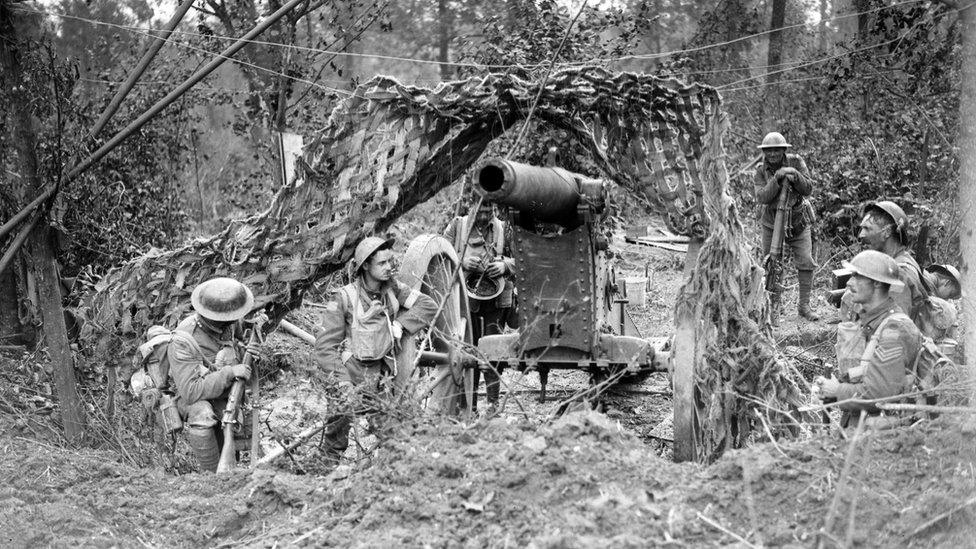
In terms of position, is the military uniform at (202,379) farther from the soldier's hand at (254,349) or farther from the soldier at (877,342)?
the soldier at (877,342)

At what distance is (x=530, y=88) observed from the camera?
754cm

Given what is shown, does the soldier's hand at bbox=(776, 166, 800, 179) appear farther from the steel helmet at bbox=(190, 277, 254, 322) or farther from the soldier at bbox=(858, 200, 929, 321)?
the steel helmet at bbox=(190, 277, 254, 322)

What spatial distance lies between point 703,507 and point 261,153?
41.0 ft

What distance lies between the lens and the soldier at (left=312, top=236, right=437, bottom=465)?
7.23 metres

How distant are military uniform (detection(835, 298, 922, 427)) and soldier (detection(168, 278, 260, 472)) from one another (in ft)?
11.5

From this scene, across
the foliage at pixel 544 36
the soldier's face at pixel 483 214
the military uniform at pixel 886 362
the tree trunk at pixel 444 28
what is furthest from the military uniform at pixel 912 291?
the tree trunk at pixel 444 28

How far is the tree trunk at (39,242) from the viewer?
809cm

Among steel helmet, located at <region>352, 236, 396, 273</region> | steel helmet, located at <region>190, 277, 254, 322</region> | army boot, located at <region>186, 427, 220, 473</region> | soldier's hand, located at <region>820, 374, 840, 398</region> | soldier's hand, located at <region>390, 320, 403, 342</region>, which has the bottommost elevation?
army boot, located at <region>186, 427, 220, 473</region>

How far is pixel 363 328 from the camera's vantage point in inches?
285

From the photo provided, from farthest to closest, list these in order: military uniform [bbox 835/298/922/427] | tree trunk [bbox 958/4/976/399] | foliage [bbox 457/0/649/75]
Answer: foliage [bbox 457/0/649/75], tree trunk [bbox 958/4/976/399], military uniform [bbox 835/298/922/427]

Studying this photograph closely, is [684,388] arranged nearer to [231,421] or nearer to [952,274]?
[952,274]

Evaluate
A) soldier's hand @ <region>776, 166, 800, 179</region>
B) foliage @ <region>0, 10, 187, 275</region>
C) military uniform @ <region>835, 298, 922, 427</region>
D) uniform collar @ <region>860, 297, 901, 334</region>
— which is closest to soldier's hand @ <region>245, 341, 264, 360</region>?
foliage @ <region>0, 10, 187, 275</region>

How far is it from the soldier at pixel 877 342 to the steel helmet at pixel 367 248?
286 centimetres

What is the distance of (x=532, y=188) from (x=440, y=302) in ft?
5.60
